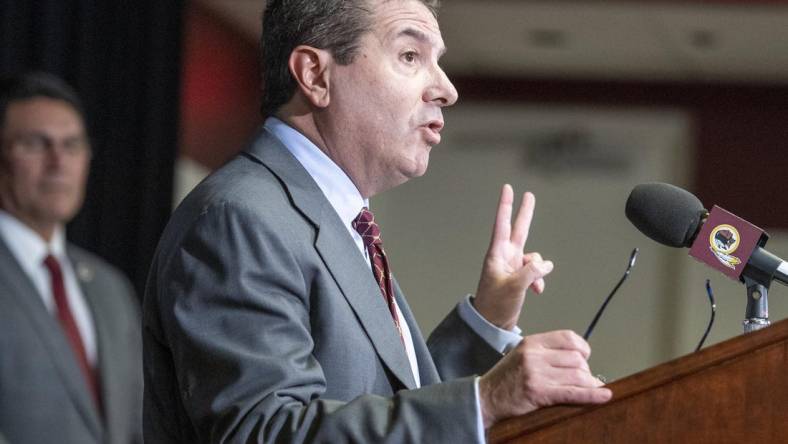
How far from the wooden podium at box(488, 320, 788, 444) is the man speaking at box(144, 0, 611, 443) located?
0.05 meters

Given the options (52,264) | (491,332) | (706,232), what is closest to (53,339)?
(52,264)

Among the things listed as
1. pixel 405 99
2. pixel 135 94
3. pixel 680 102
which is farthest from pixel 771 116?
pixel 405 99

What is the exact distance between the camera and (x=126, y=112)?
582 centimetres

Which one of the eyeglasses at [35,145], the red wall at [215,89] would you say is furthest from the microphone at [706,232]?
the red wall at [215,89]

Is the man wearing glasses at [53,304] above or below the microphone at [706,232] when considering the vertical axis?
below

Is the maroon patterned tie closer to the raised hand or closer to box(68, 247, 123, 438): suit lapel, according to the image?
the raised hand

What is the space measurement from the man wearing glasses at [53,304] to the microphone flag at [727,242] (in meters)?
1.89

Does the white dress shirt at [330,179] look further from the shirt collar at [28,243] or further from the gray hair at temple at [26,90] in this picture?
the gray hair at temple at [26,90]

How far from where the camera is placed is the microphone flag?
64.2 inches

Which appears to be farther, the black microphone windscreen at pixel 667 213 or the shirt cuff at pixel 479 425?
the black microphone windscreen at pixel 667 213

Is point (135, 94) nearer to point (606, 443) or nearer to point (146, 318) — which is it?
point (146, 318)

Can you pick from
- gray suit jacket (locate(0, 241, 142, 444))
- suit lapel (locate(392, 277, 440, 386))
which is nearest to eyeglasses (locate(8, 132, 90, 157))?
gray suit jacket (locate(0, 241, 142, 444))

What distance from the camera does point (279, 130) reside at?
1.86 metres

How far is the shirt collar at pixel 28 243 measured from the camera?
3592mm
